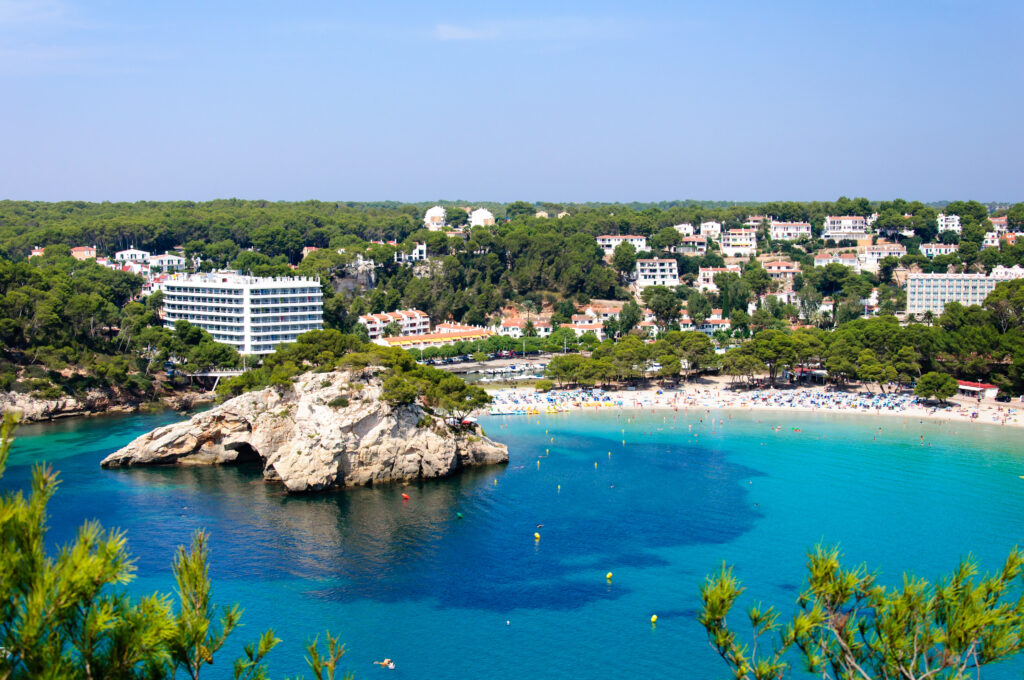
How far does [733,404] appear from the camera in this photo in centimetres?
4341

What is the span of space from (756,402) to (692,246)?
4080 centimetres

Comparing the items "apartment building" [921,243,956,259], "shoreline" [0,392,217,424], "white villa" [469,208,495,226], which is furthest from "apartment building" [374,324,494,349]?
"apartment building" [921,243,956,259]

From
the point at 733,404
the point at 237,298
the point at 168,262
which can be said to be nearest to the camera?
the point at 733,404

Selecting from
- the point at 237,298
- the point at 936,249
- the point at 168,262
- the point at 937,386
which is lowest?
the point at 937,386

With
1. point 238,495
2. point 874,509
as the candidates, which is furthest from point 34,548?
point 874,509

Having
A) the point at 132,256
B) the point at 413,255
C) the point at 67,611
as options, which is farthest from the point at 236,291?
the point at 67,611

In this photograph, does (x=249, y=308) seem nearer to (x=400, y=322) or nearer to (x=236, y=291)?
(x=236, y=291)

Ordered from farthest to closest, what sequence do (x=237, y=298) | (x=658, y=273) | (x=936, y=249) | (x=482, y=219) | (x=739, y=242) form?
(x=482, y=219), (x=739, y=242), (x=936, y=249), (x=658, y=273), (x=237, y=298)

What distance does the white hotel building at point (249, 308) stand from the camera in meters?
51.2

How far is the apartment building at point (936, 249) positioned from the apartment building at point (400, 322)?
43956mm

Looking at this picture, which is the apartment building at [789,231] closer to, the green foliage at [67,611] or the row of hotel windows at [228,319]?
the row of hotel windows at [228,319]

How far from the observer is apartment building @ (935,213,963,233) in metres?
85.6

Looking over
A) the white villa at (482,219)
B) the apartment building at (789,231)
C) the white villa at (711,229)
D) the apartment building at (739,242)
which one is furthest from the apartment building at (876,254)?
the white villa at (482,219)

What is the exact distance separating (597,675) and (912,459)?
20353 mm
